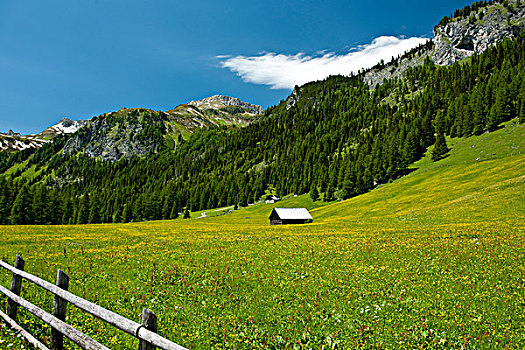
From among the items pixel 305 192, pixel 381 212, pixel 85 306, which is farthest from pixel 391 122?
pixel 85 306

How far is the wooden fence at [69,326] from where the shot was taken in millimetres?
4352

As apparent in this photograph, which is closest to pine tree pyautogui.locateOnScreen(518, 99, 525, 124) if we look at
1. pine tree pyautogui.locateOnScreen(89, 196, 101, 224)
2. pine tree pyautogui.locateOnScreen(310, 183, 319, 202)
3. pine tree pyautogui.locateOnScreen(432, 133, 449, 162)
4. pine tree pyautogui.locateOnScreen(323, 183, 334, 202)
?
pine tree pyautogui.locateOnScreen(432, 133, 449, 162)

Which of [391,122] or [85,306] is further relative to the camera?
[391,122]

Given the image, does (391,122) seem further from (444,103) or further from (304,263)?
(304,263)

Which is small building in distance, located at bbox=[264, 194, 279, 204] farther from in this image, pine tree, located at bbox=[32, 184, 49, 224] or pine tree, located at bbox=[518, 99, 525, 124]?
pine tree, located at bbox=[518, 99, 525, 124]

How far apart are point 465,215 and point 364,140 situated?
15616cm

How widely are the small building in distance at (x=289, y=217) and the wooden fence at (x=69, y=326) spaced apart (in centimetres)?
7031

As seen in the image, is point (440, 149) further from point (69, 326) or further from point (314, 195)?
point (69, 326)

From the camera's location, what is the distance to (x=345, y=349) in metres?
6.95

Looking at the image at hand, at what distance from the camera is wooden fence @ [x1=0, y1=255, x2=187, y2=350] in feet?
14.3

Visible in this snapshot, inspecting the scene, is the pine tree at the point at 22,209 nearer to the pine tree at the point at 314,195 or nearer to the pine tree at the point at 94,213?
the pine tree at the point at 94,213

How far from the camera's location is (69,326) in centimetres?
575

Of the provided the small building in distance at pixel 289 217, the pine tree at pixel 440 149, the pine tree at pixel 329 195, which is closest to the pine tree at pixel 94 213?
the small building in distance at pixel 289 217

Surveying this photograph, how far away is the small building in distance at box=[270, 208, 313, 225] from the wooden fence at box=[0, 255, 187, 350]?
70308mm
